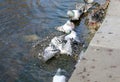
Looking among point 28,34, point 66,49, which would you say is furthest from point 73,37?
point 28,34

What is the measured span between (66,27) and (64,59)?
1.27 m

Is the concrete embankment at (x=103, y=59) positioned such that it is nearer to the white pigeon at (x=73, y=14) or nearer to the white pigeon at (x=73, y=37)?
the white pigeon at (x=73, y=37)

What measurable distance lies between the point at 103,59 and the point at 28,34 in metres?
2.81

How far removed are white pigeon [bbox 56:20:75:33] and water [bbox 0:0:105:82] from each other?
14cm

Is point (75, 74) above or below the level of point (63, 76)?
below

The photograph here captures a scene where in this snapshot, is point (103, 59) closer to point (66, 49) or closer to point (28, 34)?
point (66, 49)

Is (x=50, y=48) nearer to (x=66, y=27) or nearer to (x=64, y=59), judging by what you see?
(x=64, y=59)

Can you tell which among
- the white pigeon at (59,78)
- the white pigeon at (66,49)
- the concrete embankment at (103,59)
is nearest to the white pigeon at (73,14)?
the white pigeon at (66,49)

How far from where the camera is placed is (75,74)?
12.5 ft

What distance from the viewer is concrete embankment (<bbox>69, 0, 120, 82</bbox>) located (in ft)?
12.2

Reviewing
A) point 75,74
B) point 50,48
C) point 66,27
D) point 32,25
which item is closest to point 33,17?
point 32,25

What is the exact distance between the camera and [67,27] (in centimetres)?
660

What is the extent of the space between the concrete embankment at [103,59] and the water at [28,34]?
3.19 ft

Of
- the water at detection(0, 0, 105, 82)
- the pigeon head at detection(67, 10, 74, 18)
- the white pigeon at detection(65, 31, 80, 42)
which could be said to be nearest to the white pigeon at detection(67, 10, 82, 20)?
the pigeon head at detection(67, 10, 74, 18)
